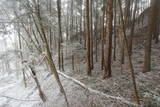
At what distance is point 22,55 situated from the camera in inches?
297

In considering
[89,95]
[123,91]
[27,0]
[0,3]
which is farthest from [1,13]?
[123,91]

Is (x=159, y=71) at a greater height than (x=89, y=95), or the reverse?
(x=159, y=71)

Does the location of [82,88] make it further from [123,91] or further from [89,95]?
[123,91]

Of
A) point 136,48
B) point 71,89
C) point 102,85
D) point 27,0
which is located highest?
point 27,0

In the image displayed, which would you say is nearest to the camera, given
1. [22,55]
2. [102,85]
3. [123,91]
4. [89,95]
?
[123,91]

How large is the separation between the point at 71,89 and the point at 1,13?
20.9 ft

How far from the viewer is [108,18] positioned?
6.62 metres

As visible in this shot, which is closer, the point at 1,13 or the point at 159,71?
the point at 159,71

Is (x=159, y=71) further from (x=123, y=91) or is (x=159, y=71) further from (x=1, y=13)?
(x=1, y=13)

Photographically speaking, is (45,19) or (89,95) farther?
(45,19)

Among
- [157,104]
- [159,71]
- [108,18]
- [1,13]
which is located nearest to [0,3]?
[1,13]

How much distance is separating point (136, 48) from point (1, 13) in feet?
38.1

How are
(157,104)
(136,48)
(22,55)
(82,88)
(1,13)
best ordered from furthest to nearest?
(136,48)
(1,13)
(22,55)
(82,88)
(157,104)

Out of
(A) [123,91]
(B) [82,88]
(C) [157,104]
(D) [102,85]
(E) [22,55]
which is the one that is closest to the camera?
(C) [157,104]
